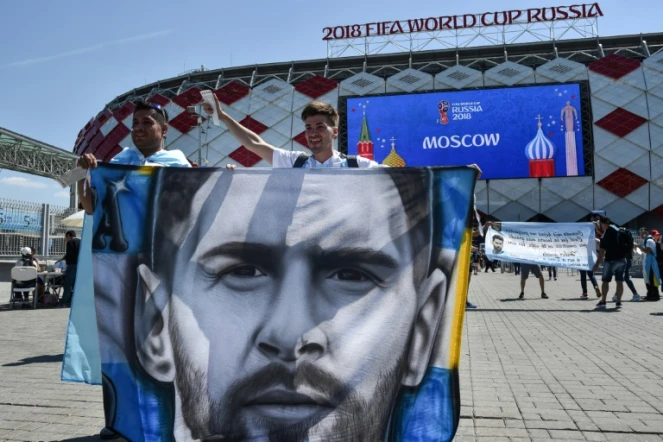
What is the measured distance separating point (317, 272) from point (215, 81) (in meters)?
40.1

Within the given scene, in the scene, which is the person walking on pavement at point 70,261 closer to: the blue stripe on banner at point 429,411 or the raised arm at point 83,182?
the raised arm at point 83,182

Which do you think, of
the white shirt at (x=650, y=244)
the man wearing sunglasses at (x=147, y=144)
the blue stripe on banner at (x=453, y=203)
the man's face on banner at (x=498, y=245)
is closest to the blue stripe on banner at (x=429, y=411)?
the blue stripe on banner at (x=453, y=203)

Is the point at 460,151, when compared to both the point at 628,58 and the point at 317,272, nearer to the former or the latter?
the point at 628,58

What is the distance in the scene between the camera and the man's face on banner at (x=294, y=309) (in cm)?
222

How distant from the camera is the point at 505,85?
32156 millimetres

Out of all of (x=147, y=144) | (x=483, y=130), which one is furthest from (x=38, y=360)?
(x=483, y=130)

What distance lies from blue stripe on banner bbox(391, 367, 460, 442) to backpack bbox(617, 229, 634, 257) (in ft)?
28.1

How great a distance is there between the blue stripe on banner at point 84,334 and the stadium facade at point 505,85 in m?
25.0

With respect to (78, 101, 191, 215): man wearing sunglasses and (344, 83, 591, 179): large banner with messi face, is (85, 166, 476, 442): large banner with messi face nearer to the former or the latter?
(78, 101, 191, 215): man wearing sunglasses

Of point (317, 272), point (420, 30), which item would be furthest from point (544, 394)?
point (420, 30)

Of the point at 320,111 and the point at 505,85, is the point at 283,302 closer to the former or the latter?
the point at 320,111

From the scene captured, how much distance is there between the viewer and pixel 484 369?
458 cm

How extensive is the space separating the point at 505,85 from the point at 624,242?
24.7 metres

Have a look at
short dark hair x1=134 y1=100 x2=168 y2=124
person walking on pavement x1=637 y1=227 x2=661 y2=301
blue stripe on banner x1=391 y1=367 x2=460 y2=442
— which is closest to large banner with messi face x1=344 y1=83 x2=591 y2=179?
person walking on pavement x1=637 y1=227 x2=661 y2=301
